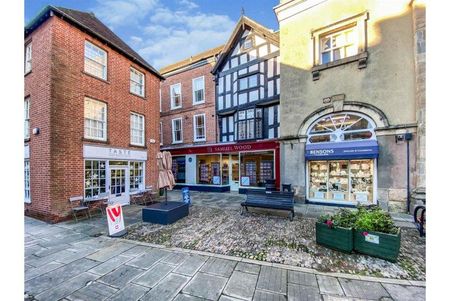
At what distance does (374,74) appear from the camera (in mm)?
8414

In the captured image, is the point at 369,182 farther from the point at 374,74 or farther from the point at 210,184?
the point at 210,184

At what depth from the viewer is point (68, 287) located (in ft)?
11.2

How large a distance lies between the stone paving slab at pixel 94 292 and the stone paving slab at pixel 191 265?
1179mm

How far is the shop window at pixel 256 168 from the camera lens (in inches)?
504

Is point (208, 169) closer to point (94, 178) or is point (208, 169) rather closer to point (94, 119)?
point (94, 178)

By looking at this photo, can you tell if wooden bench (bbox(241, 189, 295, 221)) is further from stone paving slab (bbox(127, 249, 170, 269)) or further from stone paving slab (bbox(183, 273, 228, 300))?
stone paving slab (bbox(183, 273, 228, 300))

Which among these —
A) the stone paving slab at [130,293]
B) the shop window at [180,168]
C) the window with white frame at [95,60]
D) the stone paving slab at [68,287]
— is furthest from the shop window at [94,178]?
the shop window at [180,168]

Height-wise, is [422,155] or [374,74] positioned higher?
[374,74]

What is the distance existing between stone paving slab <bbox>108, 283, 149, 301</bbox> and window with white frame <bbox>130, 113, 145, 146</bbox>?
8.53 meters

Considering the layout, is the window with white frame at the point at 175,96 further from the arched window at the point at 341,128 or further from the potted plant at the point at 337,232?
the potted plant at the point at 337,232

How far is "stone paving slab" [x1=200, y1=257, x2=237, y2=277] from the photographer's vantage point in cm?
381

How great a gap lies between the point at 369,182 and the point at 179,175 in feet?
42.2
